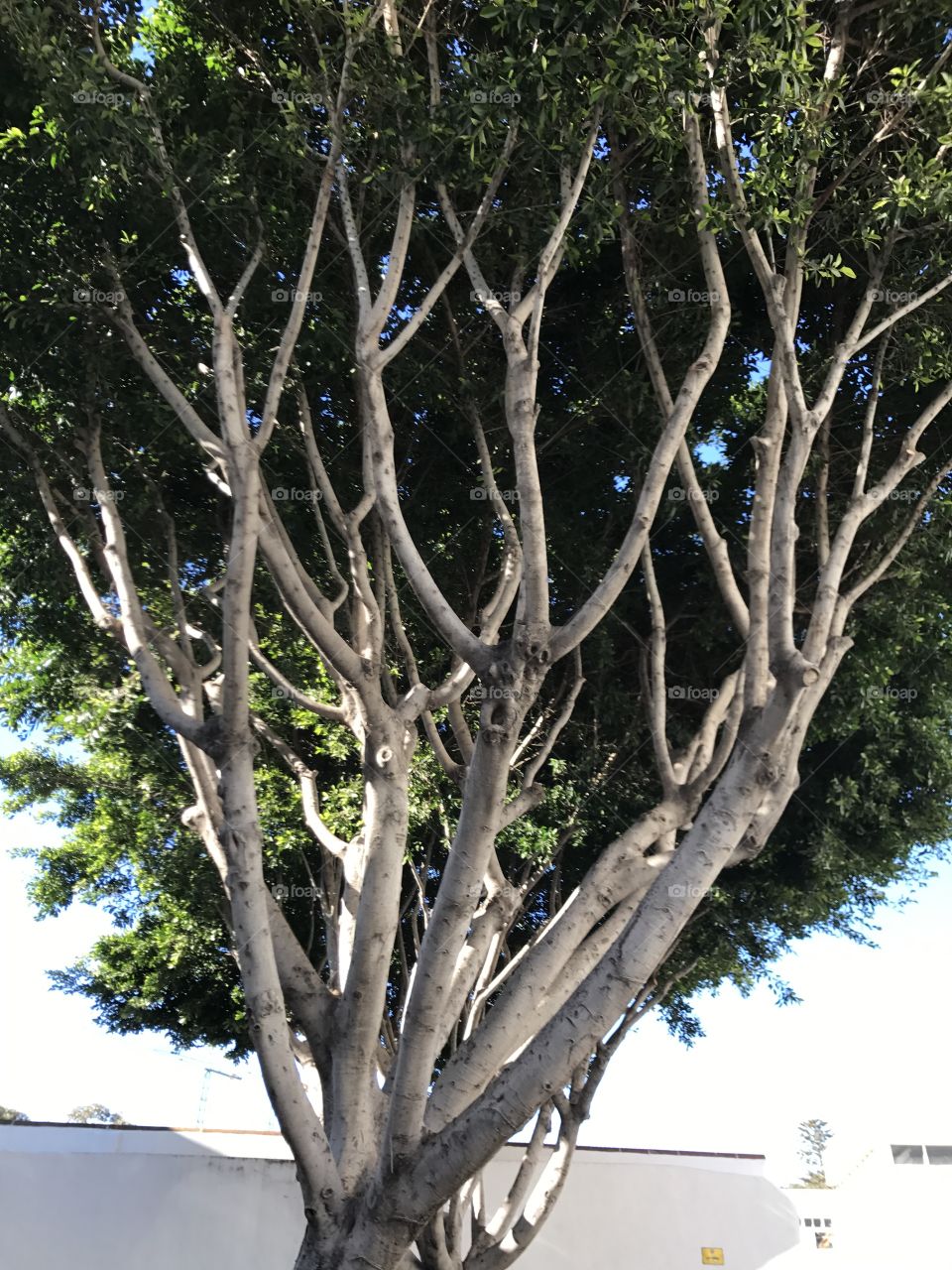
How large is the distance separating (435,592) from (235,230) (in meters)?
3.19

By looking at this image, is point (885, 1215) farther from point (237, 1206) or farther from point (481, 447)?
point (481, 447)

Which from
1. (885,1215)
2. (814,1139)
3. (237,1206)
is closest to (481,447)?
(237,1206)

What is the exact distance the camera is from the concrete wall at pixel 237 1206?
13.3m

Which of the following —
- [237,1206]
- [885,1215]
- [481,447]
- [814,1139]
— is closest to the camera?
[481,447]

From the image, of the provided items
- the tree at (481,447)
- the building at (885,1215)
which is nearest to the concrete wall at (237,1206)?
the building at (885,1215)

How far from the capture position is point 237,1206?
14.0 metres

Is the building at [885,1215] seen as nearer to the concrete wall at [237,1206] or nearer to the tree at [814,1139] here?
the concrete wall at [237,1206]

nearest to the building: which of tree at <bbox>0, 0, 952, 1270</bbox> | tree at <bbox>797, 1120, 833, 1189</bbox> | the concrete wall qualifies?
the concrete wall

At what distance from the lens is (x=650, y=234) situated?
24.5ft

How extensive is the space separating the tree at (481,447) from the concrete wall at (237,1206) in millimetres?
4827

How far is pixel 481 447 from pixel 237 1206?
36.5 ft

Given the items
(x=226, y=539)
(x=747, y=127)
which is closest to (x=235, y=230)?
(x=226, y=539)

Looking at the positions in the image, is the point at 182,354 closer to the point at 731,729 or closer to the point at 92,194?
the point at 92,194

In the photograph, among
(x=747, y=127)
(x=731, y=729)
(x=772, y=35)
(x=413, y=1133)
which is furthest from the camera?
(x=731, y=729)
